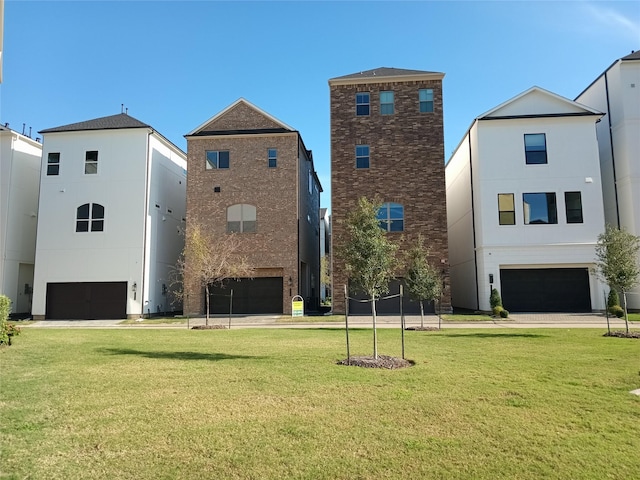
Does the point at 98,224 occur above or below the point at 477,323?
above

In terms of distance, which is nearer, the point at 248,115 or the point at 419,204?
the point at 419,204

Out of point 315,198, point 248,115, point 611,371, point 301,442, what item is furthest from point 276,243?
point 301,442

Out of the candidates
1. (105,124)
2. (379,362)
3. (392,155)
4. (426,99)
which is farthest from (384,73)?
(379,362)

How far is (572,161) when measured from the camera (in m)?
27.7

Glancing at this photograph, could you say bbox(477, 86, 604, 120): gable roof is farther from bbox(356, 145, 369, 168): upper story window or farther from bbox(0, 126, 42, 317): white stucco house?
bbox(0, 126, 42, 317): white stucco house

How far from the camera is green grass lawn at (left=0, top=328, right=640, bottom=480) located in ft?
15.3

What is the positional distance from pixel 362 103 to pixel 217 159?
9.81m

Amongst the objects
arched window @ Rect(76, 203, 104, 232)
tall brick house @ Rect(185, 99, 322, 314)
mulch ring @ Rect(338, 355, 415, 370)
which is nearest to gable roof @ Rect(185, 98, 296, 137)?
tall brick house @ Rect(185, 99, 322, 314)

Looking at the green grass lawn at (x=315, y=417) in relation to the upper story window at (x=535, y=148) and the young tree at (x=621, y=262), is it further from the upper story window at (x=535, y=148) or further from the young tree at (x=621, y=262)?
the upper story window at (x=535, y=148)

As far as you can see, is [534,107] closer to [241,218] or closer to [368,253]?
[241,218]

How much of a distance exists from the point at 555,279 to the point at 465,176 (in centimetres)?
895

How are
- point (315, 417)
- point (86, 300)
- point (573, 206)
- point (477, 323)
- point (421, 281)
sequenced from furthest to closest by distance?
point (86, 300)
point (573, 206)
point (477, 323)
point (421, 281)
point (315, 417)

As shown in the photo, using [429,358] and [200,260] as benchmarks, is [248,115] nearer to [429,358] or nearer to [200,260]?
[200,260]

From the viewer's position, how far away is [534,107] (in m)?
28.6
